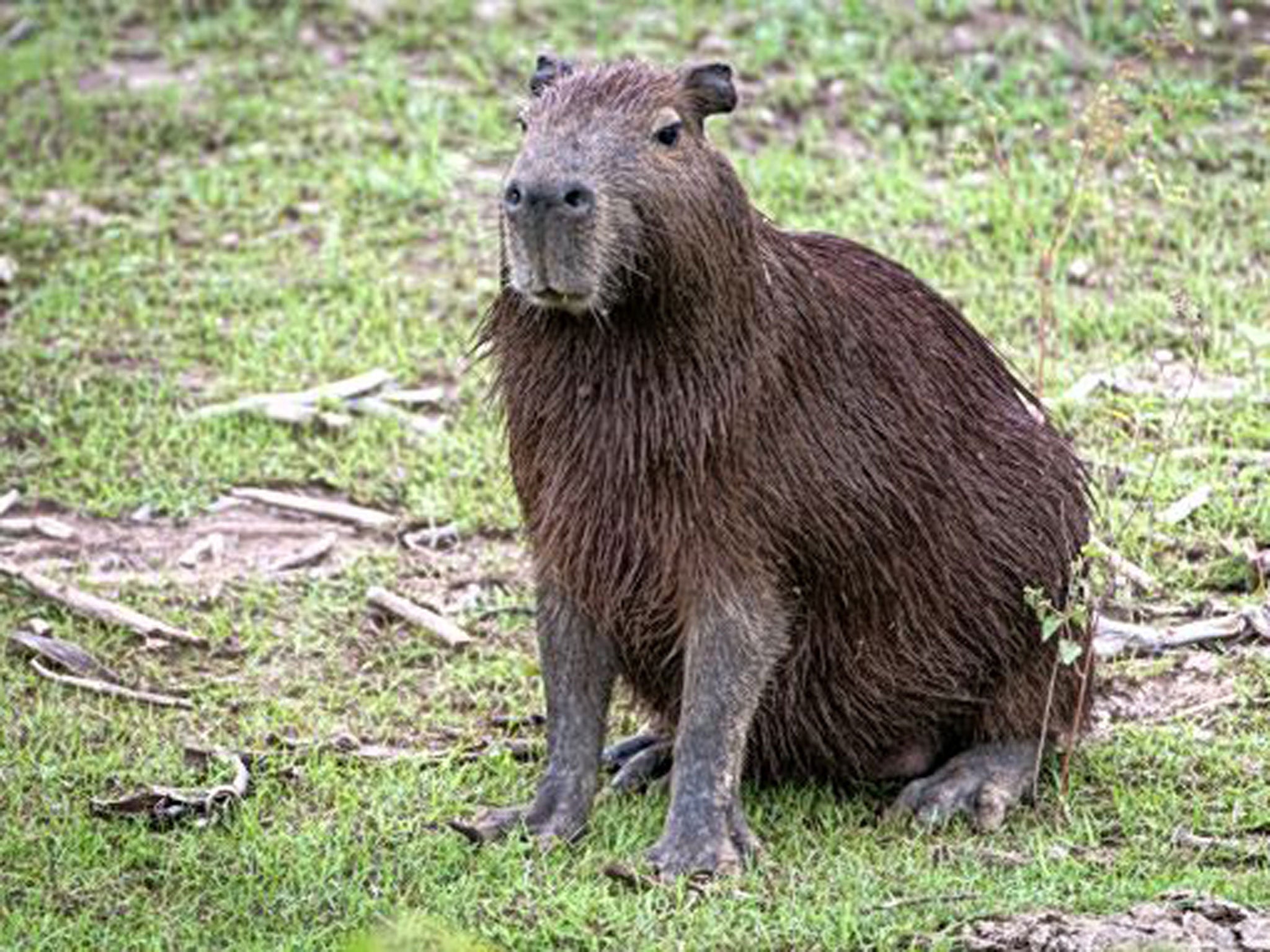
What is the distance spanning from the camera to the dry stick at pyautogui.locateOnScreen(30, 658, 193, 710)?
6027 millimetres

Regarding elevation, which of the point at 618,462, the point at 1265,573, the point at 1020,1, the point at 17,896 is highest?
the point at 1020,1

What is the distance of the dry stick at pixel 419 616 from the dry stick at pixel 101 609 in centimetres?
47

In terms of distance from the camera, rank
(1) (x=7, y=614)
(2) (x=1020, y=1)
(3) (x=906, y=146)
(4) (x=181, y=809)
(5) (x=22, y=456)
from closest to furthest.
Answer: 1. (4) (x=181, y=809)
2. (1) (x=7, y=614)
3. (5) (x=22, y=456)
4. (3) (x=906, y=146)
5. (2) (x=1020, y=1)

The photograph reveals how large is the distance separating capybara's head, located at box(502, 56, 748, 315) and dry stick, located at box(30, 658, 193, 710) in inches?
63.5

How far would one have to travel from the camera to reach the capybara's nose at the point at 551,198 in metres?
4.73

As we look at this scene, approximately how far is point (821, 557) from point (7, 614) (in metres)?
2.29

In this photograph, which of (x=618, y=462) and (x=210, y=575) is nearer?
(x=618, y=462)

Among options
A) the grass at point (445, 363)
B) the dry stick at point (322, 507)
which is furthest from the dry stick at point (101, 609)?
the dry stick at point (322, 507)

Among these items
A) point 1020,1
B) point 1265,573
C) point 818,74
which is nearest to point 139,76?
point 818,74

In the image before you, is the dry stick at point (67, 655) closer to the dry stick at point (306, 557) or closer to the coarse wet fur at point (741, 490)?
the dry stick at point (306, 557)

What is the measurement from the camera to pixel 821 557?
17.1 feet

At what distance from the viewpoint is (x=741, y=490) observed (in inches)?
200

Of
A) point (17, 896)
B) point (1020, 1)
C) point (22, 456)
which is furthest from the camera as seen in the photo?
point (1020, 1)

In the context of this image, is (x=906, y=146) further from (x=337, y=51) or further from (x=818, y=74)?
(x=337, y=51)
